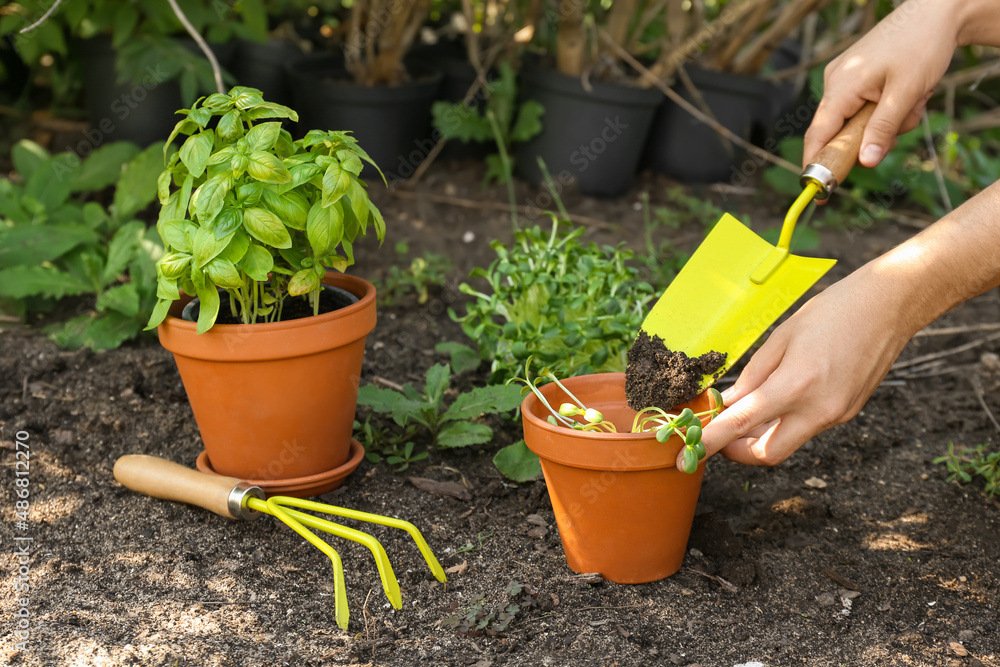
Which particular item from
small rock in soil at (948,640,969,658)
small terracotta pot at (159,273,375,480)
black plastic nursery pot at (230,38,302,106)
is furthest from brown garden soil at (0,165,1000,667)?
black plastic nursery pot at (230,38,302,106)

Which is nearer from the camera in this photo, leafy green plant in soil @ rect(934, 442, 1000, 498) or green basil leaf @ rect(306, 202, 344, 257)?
green basil leaf @ rect(306, 202, 344, 257)

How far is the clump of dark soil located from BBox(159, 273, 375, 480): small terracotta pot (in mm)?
550

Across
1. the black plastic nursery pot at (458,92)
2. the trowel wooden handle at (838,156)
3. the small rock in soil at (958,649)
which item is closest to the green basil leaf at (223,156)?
the trowel wooden handle at (838,156)

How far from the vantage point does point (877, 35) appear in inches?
62.9

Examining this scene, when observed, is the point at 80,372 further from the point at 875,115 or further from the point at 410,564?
the point at 875,115

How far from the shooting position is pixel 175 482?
5.09 feet

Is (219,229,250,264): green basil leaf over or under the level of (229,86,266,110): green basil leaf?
under

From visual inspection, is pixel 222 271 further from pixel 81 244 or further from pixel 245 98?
pixel 81 244

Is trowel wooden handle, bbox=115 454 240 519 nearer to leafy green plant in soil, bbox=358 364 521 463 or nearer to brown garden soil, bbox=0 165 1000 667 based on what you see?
brown garden soil, bbox=0 165 1000 667

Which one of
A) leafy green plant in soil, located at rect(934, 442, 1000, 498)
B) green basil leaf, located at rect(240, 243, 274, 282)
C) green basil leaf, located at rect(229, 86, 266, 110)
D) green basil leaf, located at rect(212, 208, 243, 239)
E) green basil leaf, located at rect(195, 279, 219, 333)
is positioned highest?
green basil leaf, located at rect(229, 86, 266, 110)

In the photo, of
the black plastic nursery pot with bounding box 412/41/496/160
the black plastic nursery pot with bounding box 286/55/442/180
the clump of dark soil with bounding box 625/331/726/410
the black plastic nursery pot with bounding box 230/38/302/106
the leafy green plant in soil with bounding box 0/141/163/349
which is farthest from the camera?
the black plastic nursery pot with bounding box 412/41/496/160

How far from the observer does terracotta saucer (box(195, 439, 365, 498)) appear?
64.6 inches

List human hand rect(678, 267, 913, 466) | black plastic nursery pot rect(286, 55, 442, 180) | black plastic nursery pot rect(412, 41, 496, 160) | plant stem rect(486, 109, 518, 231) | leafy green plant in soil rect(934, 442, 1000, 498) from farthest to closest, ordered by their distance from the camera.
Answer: black plastic nursery pot rect(412, 41, 496, 160) → black plastic nursery pot rect(286, 55, 442, 180) → plant stem rect(486, 109, 518, 231) → leafy green plant in soil rect(934, 442, 1000, 498) → human hand rect(678, 267, 913, 466)

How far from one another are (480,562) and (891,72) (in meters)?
1.21
